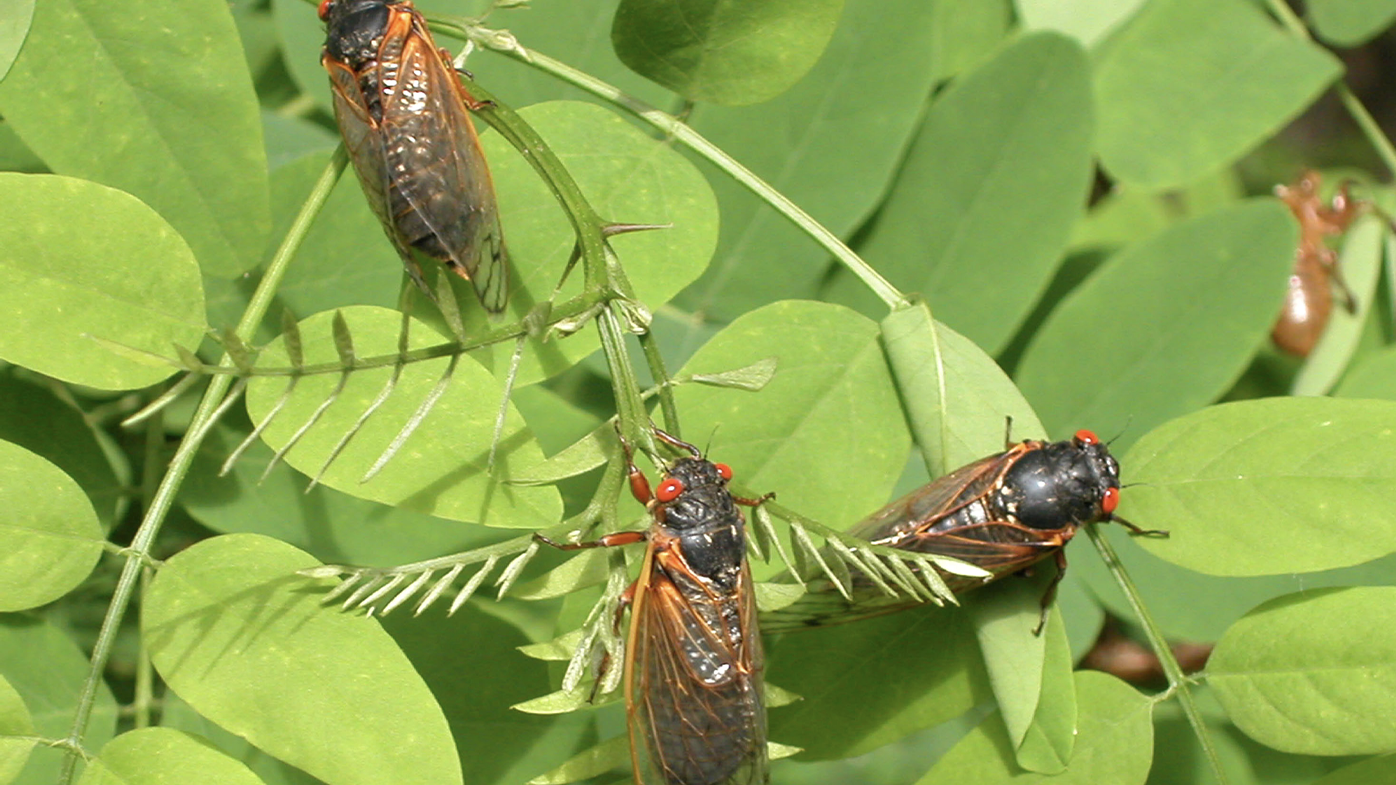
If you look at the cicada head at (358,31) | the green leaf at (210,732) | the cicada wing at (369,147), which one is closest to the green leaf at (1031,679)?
the cicada wing at (369,147)

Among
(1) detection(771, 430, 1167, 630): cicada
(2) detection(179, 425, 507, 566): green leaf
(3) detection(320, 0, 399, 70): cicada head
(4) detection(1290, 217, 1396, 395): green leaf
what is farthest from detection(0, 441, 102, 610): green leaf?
(4) detection(1290, 217, 1396, 395): green leaf

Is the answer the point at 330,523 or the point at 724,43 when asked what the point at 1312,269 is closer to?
the point at 724,43

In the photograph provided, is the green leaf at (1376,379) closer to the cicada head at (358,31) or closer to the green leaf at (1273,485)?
the green leaf at (1273,485)

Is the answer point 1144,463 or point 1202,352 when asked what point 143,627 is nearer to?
point 1144,463

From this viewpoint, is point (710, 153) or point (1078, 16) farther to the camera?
point (1078, 16)

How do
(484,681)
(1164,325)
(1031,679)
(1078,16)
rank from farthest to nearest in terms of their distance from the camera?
(1078,16)
(1164,325)
(484,681)
(1031,679)

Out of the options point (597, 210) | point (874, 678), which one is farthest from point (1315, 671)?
point (597, 210)

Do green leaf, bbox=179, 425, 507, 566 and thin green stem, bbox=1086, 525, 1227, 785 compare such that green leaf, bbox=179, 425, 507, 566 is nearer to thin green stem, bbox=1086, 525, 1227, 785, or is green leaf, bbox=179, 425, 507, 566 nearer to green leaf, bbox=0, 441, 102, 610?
green leaf, bbox=0, 441, 102, 610
